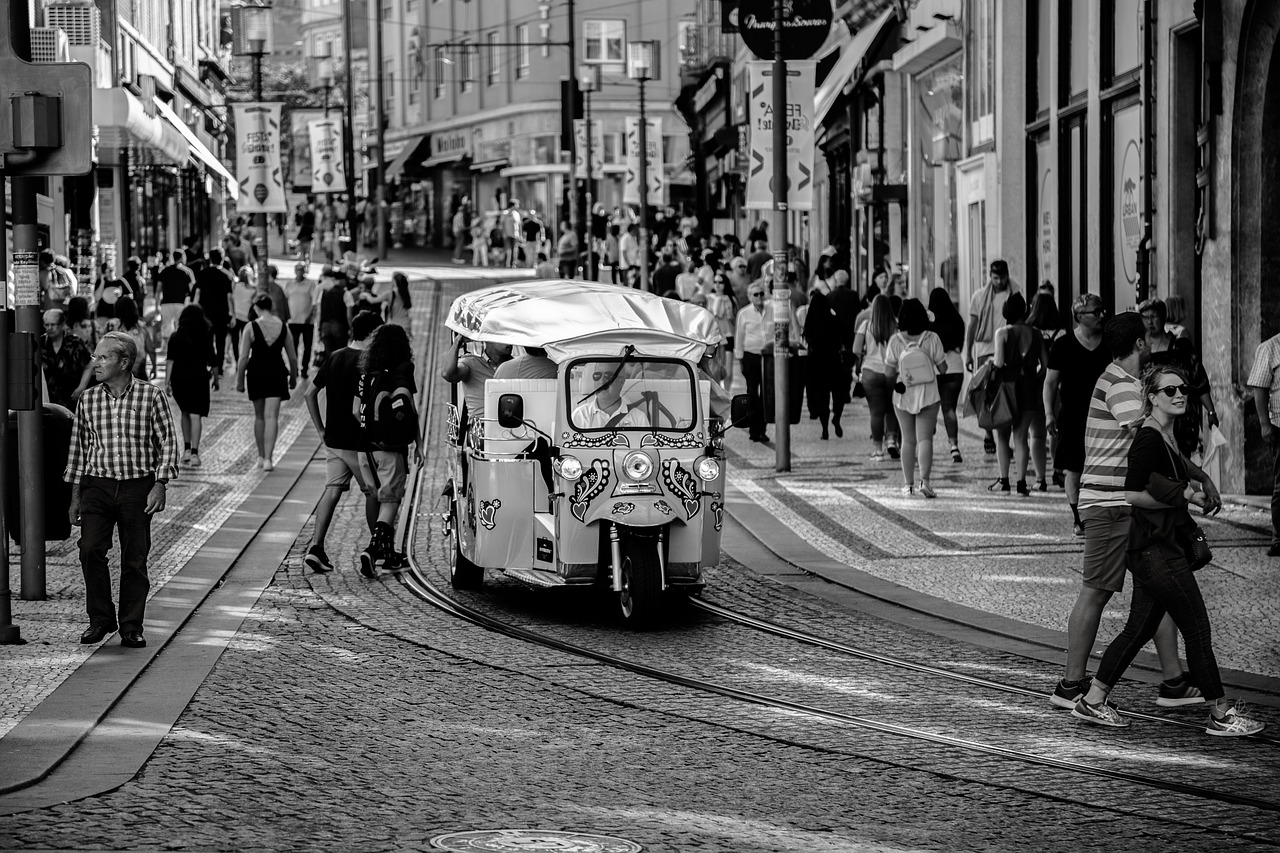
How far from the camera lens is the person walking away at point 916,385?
54.3ft

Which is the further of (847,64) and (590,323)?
(847,64)

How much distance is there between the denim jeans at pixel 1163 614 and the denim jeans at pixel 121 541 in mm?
4977

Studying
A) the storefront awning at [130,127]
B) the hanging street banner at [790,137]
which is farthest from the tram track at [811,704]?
the storefront awning at [130,127]

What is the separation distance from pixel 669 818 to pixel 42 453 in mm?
5778

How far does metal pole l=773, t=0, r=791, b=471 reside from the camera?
61.3 ft

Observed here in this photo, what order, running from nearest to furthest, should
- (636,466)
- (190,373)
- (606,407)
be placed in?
(636,466) < (606,407) < (190,373)

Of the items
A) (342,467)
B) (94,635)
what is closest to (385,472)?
(342,467)

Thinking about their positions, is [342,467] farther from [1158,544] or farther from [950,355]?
[950,355]

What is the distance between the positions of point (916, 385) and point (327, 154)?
31.5 meters

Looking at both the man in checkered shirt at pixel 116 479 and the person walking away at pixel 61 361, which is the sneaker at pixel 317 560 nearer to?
the man in checkered shirt at pixel 116 479

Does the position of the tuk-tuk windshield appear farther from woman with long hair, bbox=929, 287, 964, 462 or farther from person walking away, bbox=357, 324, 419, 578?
woman with long hair, bbox=929, 287, 964, 462

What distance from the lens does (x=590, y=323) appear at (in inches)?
472

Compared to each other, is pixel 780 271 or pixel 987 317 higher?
pixel 780 271

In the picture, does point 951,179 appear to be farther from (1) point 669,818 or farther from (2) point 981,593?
(1) point 669,818
